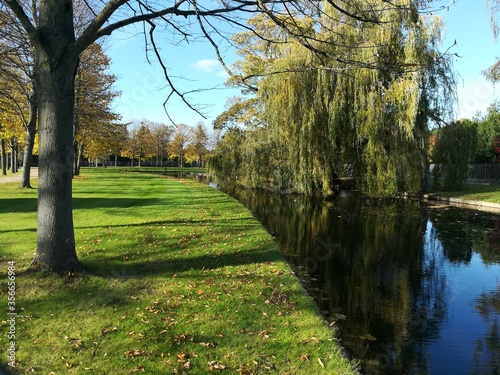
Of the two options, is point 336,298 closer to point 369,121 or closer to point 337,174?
point 369,121

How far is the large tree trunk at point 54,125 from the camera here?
5414 millimetres

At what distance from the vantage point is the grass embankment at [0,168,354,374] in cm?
376

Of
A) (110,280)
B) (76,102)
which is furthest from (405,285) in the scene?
(76,102)

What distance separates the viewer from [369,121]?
58.6 ft

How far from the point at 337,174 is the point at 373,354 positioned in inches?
679

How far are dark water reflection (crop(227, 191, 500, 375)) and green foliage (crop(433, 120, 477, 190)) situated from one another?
8.94 meters

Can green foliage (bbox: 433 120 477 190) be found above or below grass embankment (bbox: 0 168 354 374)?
above

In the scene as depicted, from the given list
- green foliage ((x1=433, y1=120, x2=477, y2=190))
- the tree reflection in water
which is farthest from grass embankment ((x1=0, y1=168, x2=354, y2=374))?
green foliage ((x1=433, y1=120, x2=477, y2=190))

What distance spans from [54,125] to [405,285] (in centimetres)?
672

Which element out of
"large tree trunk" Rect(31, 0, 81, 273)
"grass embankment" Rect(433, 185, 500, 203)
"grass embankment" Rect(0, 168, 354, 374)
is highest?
"large tree trunk" Rect(31, 0, 81, 273)

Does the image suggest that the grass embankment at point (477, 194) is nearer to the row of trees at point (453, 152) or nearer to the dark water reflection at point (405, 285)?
the row of trees at point (453, 152)

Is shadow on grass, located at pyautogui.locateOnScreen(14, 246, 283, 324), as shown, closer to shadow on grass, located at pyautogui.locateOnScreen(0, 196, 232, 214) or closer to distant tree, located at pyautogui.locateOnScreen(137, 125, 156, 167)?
shadow on grass, located at pyautogui.locateOnScreen(0, 196, 232, 214)

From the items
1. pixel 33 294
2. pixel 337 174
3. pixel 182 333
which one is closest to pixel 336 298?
pixel 182 333

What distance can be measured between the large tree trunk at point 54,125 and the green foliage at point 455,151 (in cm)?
2295
